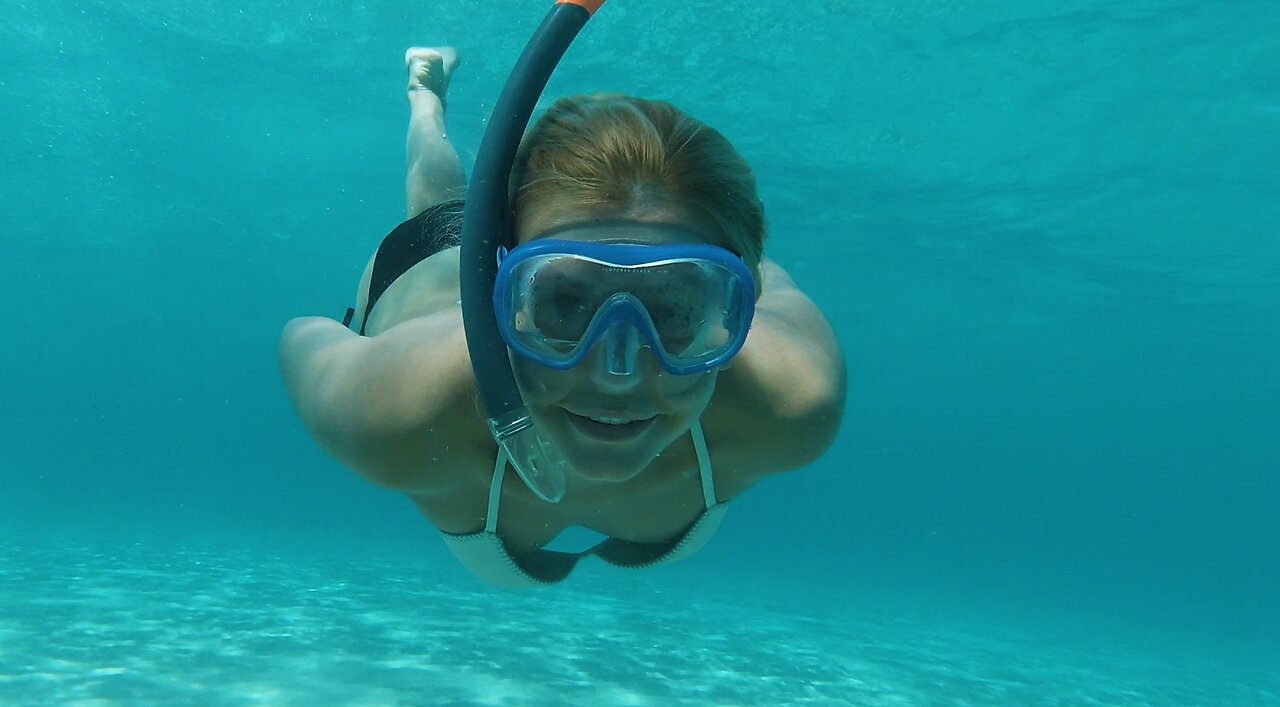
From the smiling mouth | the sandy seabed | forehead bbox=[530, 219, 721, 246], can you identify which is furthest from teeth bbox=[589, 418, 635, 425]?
the sandy seabed

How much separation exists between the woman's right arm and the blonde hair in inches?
32.7

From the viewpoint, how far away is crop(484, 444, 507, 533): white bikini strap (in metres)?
3.65

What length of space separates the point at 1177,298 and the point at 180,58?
3405 centimetres

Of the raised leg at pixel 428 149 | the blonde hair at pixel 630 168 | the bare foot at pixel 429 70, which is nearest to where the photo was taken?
the blonde hair at pixel 630 168

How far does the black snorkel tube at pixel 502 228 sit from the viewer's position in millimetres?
2170

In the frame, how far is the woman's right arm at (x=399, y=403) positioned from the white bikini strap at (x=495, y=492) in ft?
0.31

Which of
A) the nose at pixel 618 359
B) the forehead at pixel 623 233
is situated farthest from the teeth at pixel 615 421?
the forehead at pixel 623 233

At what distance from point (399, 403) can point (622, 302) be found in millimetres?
1269

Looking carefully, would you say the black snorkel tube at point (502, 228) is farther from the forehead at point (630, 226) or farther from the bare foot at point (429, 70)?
the bare foot at point (429, 70)

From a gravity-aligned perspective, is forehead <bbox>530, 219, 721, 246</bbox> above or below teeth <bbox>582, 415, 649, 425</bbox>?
above

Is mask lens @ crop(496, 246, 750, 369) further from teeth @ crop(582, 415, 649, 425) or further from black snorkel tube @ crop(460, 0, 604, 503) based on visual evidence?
teeth @ crop(582, 415, 649, 425)

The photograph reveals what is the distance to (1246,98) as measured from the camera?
666 inches

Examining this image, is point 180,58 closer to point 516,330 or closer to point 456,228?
point 456,228

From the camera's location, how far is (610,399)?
253 centimetres
